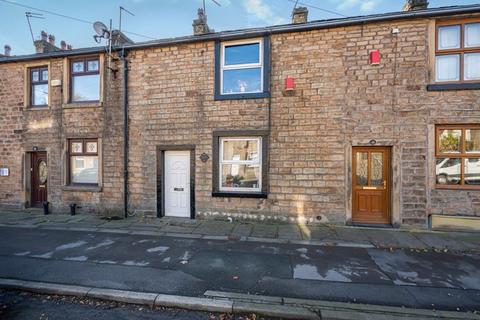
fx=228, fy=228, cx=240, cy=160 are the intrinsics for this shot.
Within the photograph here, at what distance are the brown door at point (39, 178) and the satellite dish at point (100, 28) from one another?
509 cm

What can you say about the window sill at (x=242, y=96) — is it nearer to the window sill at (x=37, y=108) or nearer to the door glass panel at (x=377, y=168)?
the door glass panel at (x=377, y=168)

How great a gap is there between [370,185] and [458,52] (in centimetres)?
436

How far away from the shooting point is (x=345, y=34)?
6.76 meters

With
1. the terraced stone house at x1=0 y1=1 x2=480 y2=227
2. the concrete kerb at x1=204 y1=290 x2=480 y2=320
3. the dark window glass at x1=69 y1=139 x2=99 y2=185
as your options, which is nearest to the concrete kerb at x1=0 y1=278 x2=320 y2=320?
the concrete kerb at x1=204 y1=290 x2=480 y2=320

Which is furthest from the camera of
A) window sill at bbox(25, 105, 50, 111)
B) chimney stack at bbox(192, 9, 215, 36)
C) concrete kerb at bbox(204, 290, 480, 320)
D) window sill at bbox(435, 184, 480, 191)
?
window sill at bbox(25, 105, 50, 111)

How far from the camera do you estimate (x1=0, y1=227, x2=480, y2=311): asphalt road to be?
3557 mm

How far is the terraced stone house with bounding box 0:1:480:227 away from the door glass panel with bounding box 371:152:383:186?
42mm

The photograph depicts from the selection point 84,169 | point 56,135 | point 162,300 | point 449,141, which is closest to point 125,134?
point 84,169

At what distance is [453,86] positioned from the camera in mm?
6234

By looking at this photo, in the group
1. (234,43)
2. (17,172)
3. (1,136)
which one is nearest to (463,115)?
(234,43)

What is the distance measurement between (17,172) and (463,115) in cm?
1517

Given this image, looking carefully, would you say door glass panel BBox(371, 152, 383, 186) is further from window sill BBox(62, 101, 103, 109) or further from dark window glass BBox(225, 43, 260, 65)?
window sill BBox(62, 101, 103, 109)

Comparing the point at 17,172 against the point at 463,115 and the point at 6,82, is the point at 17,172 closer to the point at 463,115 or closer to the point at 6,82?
the point at 6,82

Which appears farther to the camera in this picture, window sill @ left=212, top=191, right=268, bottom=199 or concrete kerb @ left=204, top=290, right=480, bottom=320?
window sill @ left=212, top=191, right=268, bottom=199
